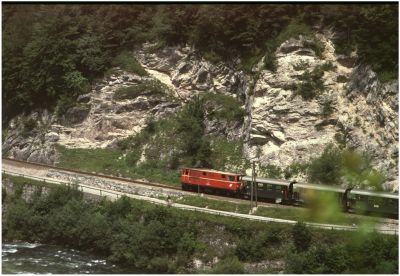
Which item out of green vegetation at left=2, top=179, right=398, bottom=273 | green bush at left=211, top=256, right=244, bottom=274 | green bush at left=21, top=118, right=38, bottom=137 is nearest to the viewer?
green vegetation at left=2, top=179, right=398, bottom=273

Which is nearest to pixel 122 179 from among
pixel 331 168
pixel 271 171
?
pixel 271 171

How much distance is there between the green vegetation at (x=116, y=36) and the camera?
45.5 m

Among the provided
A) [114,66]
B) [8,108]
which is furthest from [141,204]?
[8,108]

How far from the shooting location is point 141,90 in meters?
50.3

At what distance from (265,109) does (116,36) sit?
1789 centimetres

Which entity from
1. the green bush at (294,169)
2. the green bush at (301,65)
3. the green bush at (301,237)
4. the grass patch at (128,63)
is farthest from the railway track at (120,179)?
the green bush at (301,65)

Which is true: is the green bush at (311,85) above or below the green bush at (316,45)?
below

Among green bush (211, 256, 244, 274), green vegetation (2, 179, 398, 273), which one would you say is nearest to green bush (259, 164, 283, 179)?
green vegetation (2, 179, 398, 273)

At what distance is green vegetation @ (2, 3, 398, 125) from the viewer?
45500 millimetres

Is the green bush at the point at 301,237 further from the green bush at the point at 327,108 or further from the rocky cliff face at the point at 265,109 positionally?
the green bush at the point at 327,108

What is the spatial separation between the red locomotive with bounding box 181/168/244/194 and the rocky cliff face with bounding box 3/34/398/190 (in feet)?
15.6

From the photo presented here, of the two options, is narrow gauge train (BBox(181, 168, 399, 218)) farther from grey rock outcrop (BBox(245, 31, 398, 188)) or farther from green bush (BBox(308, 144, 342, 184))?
grey rock outcrop (BBox(245, 31, 398, 188))

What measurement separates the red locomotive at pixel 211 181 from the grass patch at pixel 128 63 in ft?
48.4

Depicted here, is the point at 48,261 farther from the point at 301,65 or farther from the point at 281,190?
the point at 301,65
